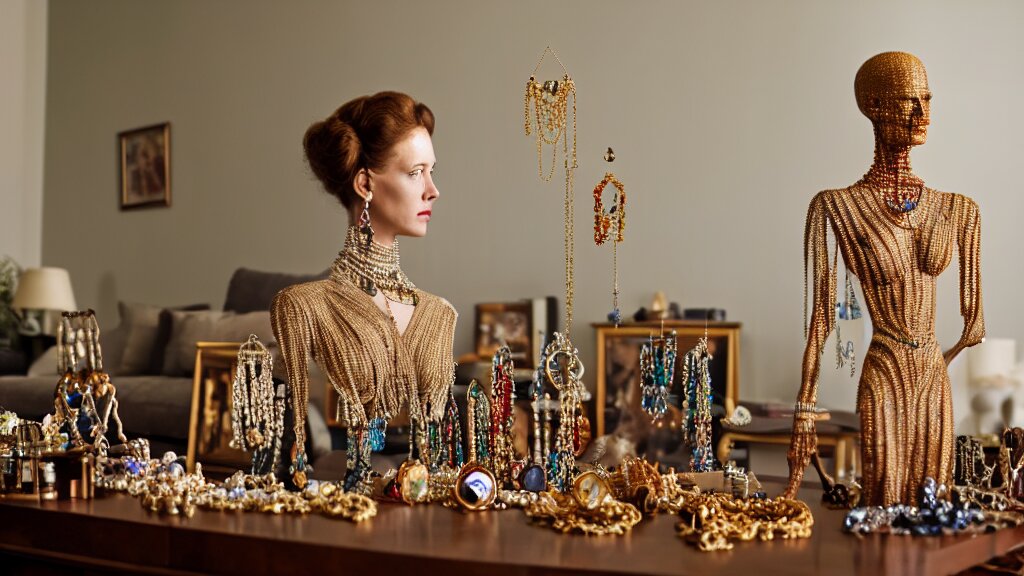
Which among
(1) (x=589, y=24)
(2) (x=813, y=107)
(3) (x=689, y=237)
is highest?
(1) (x=589, y=24)

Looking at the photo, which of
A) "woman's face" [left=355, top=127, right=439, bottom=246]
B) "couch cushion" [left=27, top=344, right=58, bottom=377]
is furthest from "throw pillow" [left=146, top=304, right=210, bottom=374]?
"woman's face" [left=355, top=127, right=439, bottom=246]

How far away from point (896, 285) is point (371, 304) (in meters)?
1.06

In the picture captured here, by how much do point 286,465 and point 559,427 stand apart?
0.61m

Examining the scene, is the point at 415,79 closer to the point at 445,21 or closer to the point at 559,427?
the point at 445,21

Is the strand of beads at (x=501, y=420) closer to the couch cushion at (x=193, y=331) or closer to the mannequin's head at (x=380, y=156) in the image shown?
the mannequin's head at (x=380, y=156)

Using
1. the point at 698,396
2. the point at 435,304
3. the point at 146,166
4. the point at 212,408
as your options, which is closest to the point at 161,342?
the point at 146,166

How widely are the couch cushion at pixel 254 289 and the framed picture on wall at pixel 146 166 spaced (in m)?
1.67

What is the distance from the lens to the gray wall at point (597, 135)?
4840 millimetres

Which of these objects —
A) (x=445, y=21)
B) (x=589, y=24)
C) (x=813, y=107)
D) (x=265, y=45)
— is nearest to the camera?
(x=813, y=107)

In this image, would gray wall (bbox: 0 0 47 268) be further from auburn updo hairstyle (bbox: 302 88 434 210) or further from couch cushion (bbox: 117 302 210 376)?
auburn updo hairstyle (bbox: 302 88 434 210)

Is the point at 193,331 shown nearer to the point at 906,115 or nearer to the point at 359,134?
the point at 359,134

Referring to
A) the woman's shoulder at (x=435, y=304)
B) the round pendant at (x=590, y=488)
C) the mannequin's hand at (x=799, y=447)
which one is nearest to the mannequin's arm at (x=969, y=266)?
the mannequin's hand at (x=799, y=447)

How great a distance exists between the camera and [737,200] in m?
5.26

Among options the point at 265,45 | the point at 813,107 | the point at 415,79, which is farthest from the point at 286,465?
the point at 265,45
